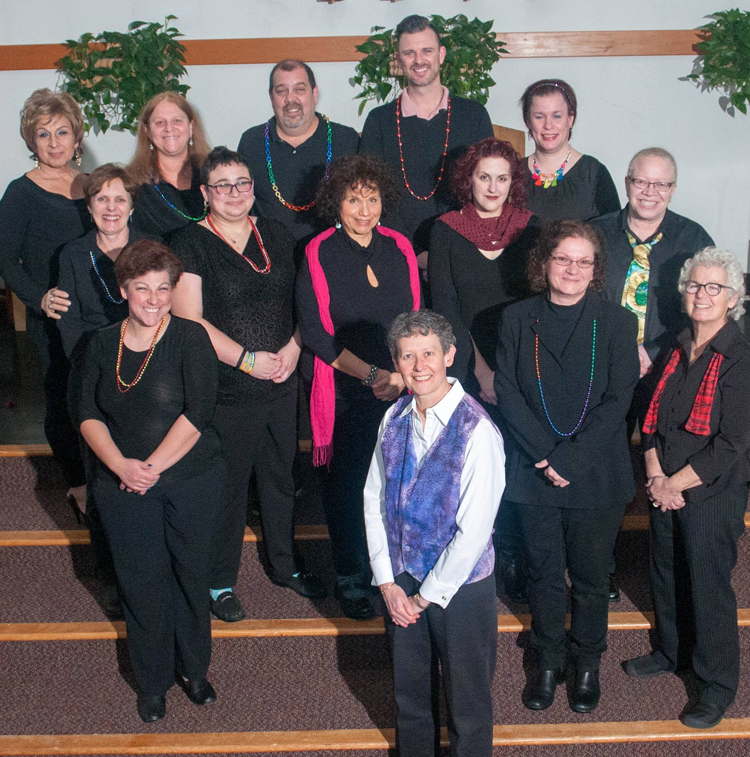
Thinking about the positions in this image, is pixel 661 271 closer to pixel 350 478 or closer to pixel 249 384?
pixel 350 478

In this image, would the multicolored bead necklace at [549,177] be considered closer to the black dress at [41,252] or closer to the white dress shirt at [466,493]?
the white dress shirt at [466,493]

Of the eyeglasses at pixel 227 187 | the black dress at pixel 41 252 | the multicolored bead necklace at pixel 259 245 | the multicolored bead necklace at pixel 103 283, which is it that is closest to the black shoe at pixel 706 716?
the multicolored bead necklace at pixel 259 245

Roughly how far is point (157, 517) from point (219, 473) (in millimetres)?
226

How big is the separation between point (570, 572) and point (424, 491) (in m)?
0.69

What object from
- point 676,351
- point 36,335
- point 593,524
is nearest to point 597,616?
point 593,524

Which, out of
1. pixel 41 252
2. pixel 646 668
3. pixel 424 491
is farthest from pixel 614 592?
pixel 41 252

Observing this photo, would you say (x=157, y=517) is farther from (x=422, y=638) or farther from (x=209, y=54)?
(x=209, y=54)

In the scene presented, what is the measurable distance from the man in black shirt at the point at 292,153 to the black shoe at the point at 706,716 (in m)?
2.01

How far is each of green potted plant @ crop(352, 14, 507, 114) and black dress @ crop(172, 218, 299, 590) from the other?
276 cm

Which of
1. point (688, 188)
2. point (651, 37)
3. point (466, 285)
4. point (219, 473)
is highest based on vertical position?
point (651, 37)

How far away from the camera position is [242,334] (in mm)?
2721

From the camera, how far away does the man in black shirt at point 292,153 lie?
3.03 metres

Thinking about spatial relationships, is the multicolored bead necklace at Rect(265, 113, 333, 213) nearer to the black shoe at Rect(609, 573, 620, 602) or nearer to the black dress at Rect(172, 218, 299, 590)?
the black dress at Rect(172, 218, 299, 590)

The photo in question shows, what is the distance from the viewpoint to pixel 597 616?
8.31 ft
